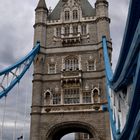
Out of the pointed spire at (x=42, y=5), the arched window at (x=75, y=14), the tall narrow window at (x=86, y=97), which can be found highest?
the pointed spire at (x=42, y=5)

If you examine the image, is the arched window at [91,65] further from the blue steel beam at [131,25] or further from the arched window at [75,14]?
the blue steel beam at [131,25]

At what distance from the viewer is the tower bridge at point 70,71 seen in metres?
21.4

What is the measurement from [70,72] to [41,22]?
6.11 m

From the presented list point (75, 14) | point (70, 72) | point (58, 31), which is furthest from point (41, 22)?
point (70, 72)

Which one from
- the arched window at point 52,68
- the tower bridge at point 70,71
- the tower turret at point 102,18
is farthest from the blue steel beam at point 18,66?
the tower turret at point 102,18

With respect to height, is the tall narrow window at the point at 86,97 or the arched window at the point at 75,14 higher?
the arched window at the point at 75,14

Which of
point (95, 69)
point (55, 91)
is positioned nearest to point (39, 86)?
point (55, 91)

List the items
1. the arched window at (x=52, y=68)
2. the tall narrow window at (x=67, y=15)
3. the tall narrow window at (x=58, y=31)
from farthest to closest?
the tall narrow window at (x=67, y=15) < the tall narrow window at (x=58, y=31) < the arched window at (x=52, y=68)

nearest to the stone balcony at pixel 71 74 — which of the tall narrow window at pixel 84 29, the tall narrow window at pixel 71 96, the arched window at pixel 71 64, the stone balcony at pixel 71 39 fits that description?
the arched window at pixel 71 64

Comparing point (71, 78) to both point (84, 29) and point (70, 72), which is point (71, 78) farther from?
point (84, 29)

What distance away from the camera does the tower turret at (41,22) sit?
25.2 m

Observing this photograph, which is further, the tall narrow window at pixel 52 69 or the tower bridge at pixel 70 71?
the tall narrow window at pixel 52 69

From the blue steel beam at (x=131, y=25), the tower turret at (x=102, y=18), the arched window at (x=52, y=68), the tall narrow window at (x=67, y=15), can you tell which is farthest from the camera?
the tall narrow window at (x=67, y=15)

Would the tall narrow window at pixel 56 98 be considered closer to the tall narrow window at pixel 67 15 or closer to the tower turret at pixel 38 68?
the tower turret at pixel 38 68
